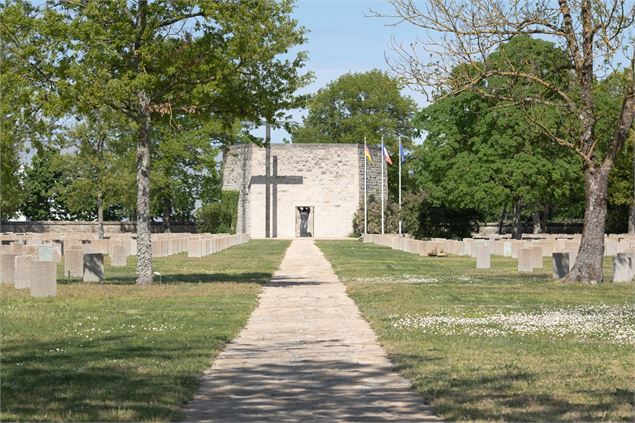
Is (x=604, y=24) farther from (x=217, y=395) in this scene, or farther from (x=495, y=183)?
(x=495, y=183)

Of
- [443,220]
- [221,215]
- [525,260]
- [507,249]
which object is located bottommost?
[525,260]

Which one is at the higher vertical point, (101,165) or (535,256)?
(101,165)

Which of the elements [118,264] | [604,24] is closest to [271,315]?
[604,24]

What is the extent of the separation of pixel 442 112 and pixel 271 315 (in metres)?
54.5

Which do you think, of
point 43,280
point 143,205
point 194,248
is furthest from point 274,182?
point 43,280

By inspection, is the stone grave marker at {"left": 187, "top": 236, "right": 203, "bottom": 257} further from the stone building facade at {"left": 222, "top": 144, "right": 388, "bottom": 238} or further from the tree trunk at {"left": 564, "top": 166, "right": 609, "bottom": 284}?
the stone building facade at {"left": 222, "top": 144, "right": 388, "bottom": 238}

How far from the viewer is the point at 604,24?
94.5 ft

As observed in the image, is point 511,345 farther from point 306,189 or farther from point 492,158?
point 306,189

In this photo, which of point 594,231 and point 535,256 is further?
point 535,256

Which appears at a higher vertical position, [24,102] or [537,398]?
[24,102]

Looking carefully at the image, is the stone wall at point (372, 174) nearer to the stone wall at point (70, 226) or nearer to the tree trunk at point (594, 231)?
the stone wall at point (70, 226)

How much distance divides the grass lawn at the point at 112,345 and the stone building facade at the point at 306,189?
259 ft

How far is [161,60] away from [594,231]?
11935 mm

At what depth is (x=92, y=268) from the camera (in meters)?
31.4
